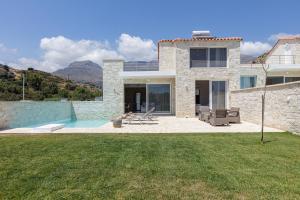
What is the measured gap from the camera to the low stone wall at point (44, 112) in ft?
54.0

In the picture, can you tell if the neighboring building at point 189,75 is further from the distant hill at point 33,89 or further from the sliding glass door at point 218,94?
the distant hill at point 33,89

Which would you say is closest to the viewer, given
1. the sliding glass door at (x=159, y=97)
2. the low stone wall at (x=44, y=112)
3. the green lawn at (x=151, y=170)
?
the green lawn at (x=151, y=170)

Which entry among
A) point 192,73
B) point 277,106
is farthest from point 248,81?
point 277,106

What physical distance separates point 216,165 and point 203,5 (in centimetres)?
2153

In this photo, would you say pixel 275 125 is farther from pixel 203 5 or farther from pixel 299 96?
pixel 203 5

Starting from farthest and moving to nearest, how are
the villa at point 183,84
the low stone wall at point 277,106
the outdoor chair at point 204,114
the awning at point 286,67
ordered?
the awning at point 286,67 → the villa at point 183,84 → the outdoor chair at point 204,114 → the low stone wall at point 277,106

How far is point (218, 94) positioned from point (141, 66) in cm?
800

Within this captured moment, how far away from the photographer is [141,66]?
78.8ft

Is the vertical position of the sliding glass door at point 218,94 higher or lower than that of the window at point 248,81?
lower

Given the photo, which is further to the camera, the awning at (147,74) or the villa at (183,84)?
the awning at (147,74)

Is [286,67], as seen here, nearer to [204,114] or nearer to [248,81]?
[248,81]

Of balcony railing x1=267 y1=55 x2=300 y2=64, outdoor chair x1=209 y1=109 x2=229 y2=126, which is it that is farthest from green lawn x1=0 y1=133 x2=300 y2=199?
balcony railing x1=267 y1=55 x2=300 y2=64

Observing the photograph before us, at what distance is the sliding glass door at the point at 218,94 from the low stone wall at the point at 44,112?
10.6 metres

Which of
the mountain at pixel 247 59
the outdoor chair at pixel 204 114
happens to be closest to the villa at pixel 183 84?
the outdoor chair at pixel 204 114
